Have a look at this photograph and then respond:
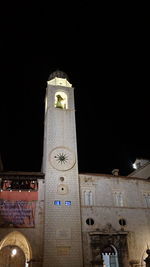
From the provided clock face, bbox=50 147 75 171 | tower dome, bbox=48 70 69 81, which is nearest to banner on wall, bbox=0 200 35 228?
clock face, bbox=50 147 75 171

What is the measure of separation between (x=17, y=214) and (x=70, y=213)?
4268mm

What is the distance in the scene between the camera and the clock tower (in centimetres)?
1630

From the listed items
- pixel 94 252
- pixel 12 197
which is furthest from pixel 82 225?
pixel 12 197

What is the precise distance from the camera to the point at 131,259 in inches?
682

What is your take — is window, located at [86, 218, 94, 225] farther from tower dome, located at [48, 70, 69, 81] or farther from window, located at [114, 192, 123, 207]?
tower dome, located at [48, 70, 69, 81]

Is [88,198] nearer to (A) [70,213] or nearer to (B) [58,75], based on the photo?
(A) [70,213]

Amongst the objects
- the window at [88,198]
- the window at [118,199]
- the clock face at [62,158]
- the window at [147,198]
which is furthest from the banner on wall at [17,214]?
the window at [147,198]

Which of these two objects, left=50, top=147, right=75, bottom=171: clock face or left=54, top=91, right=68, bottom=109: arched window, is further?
left=54, top=91, right=68, bottom=109: arched window

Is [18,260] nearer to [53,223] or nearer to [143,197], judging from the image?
[53,223]

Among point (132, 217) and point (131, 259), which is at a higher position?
point (132, 217)

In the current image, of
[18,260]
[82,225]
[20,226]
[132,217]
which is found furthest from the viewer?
[18,260]

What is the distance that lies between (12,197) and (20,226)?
7.83ft

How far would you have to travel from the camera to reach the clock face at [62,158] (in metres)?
19.9

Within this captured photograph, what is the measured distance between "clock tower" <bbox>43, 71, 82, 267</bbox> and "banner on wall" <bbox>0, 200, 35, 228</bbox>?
1.24m
